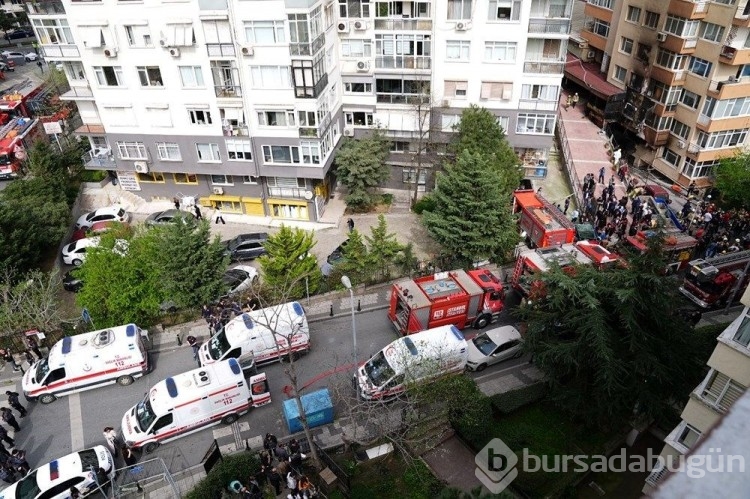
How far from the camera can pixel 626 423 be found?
66.4 feet

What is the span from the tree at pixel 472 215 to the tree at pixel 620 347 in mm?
8536

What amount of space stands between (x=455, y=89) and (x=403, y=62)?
405cm

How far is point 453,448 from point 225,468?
8.59 m

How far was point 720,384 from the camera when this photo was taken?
13672mm

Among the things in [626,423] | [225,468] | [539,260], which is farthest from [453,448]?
[539,260]

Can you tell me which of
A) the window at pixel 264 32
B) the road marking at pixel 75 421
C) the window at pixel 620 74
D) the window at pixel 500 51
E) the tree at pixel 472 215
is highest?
the window at pixel 264 32

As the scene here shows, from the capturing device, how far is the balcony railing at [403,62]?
115ft

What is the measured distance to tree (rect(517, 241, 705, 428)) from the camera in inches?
714

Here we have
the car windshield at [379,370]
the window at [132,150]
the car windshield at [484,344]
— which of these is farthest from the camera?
the window at [132,150]

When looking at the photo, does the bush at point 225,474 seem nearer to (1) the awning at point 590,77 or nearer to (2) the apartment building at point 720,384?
(2) the apartment building at point 720,384

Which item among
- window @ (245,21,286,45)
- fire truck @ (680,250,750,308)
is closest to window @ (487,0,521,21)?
window @ (245,21,286,45)

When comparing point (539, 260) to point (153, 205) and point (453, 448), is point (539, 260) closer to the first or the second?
point (453, 448)

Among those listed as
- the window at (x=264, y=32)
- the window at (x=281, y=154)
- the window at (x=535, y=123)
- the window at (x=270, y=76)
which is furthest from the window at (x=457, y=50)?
the window at (x=281, y=154)

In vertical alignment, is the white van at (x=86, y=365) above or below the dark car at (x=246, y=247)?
above
